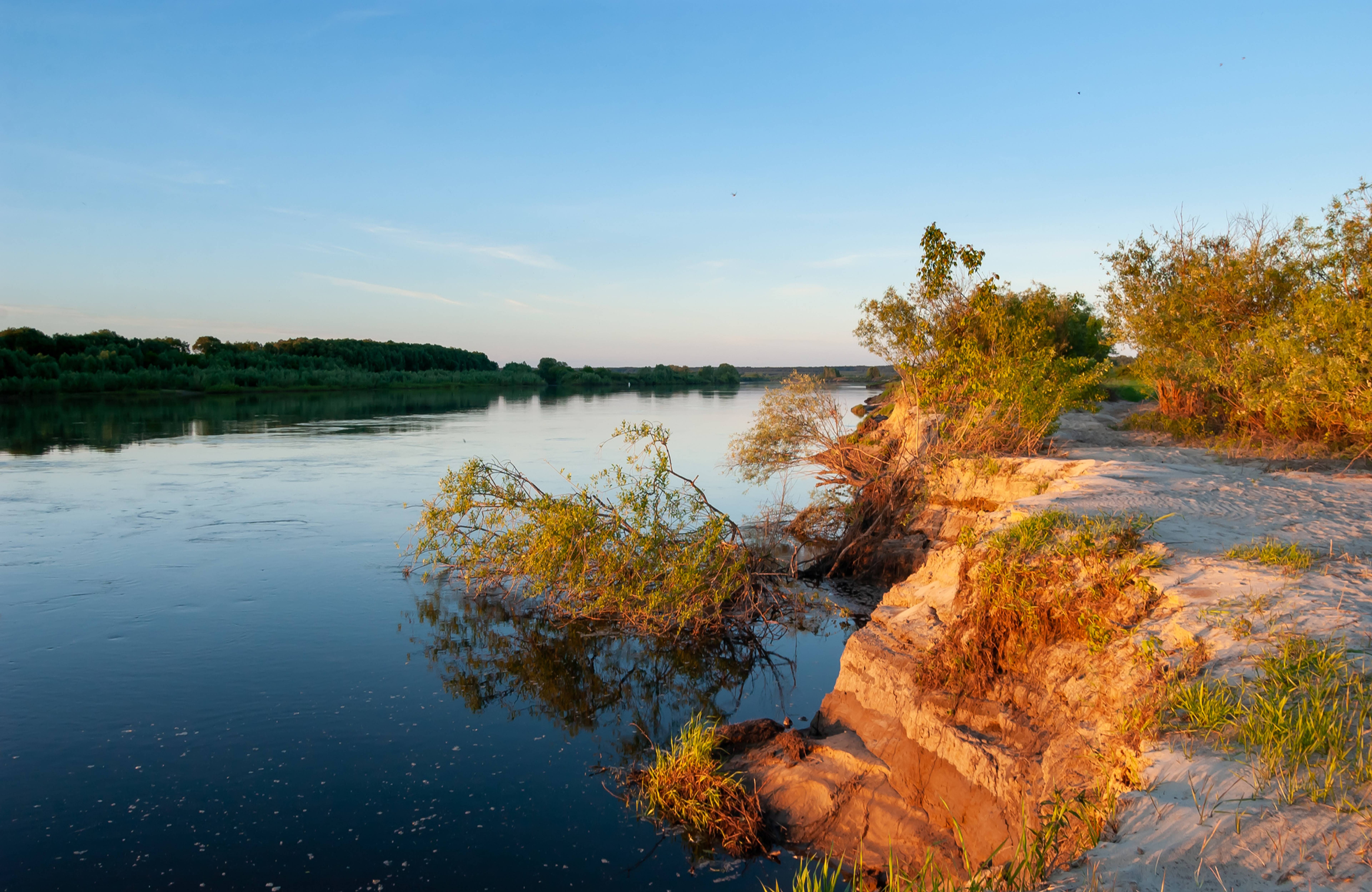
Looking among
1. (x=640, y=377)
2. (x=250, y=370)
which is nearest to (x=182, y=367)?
(x=250, y=370)

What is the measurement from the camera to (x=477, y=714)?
7812mm

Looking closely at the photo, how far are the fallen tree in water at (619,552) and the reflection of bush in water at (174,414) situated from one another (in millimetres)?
24736

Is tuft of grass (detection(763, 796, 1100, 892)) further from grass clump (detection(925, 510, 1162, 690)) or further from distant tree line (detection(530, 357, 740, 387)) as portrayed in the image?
distant tree line (detection(530, 357, 740, 387))

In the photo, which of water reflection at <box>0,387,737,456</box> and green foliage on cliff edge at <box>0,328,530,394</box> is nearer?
water reflection at <box>0,387,737,456</box>

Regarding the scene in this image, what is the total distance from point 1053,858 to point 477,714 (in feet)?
18.2

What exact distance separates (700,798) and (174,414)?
51.4 m

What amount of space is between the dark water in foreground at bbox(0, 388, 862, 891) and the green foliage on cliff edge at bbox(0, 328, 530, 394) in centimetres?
5167

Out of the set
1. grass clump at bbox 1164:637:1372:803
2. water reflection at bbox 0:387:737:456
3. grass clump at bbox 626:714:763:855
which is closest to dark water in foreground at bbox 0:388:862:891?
grass clump at bbox 626:714:763:855

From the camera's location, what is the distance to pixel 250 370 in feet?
233

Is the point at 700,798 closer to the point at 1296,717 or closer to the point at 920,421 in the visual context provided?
the point at 1296,717

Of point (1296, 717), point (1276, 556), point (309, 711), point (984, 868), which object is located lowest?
point (309, 711)

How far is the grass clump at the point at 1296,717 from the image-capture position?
3711 millimetres

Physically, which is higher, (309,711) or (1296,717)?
(1296,717)

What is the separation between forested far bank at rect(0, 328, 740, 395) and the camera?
192ft
